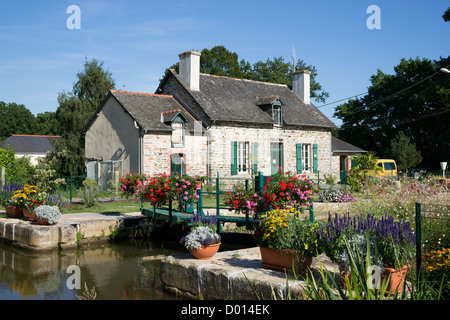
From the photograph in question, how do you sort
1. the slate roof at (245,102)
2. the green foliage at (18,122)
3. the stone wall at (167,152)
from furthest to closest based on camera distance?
the green foliage at (18,122) → the slate roof at (245,102) → the stone wall at (167,152)

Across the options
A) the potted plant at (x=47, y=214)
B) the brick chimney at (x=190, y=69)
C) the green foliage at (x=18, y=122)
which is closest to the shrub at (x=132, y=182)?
the potted plant at (x=47, y=214)

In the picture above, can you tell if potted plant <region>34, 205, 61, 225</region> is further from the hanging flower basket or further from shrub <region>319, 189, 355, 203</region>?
shrub <region>319, 189, 355, 203</region>

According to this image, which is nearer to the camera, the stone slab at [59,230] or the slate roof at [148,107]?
the stone slab at [59,230]

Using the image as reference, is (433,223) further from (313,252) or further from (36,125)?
(36,125)

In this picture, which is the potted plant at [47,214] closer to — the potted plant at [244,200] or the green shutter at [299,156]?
the potted plant at [244,200]

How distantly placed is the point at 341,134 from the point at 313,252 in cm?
3384

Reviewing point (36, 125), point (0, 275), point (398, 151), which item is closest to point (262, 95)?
point (398, 151)

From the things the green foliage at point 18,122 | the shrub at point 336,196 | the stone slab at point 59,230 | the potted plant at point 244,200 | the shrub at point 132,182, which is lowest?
the stone slab at point 59,230

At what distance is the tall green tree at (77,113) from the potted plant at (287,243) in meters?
19.6

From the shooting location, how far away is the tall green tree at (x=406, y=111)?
3058cm

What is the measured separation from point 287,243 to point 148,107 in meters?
15.6

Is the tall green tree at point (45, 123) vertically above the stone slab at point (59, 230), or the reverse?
the tall green tree at point (45, 123)
